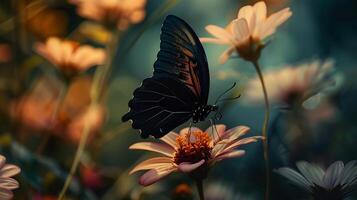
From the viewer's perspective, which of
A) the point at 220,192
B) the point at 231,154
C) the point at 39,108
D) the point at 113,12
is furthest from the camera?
the point at 39,108

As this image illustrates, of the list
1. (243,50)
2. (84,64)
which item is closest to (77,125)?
(84,64)

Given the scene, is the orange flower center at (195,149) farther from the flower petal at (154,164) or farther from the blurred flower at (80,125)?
the blurred flower at (80,125)

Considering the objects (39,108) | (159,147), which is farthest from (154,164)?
(39,108)

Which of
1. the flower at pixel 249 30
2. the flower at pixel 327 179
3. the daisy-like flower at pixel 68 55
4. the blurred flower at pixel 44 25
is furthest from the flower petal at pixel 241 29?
the blurred flower at pixel 44 25

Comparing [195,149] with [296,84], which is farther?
[296,84]

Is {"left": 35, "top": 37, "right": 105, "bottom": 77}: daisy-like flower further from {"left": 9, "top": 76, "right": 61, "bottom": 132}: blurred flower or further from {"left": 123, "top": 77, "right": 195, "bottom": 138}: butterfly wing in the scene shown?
{"left": 123, "top": 77, "right": 195, "bottom": 138}: butterfly wing

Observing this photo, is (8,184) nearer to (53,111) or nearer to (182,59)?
(182,59)

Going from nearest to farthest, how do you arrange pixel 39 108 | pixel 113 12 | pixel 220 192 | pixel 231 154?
pixel 231 154 → pixel 220 192 → pixel 113 12 → pixel 39 108

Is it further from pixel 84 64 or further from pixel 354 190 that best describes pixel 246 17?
pixel 84 64
